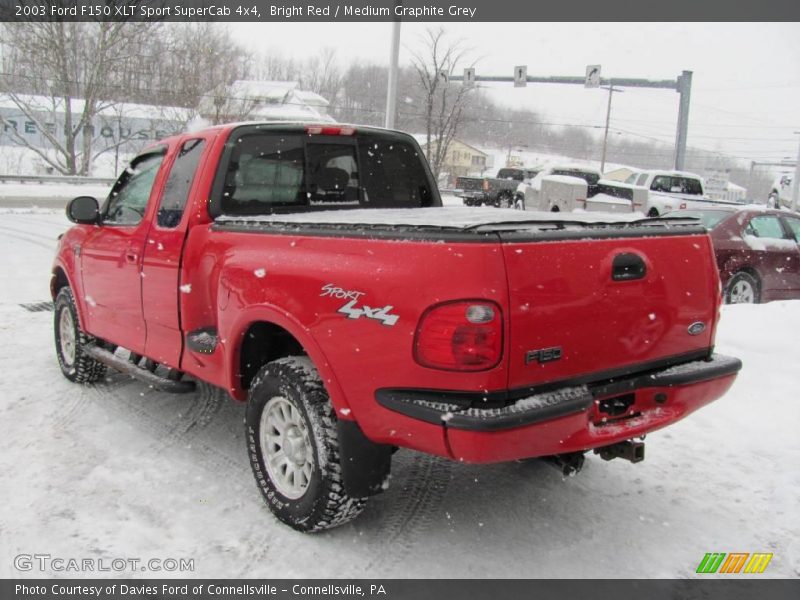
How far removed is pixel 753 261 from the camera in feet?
30.8

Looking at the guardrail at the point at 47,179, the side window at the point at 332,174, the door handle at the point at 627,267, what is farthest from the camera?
the guardrail at the point at 47,179

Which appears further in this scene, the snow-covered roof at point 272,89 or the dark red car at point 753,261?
the snow-covered roof at point 272,89

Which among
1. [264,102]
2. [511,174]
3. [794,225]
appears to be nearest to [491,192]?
[511,174]

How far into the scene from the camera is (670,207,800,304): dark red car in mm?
9422

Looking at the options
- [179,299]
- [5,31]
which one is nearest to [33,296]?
[179,299]

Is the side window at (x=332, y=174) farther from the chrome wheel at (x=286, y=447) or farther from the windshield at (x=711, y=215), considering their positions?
the windshield at (x=711, y=215)

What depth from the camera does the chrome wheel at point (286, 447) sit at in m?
3.28

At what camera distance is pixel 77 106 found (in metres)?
47.8

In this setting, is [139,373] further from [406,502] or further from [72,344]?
[406,502]

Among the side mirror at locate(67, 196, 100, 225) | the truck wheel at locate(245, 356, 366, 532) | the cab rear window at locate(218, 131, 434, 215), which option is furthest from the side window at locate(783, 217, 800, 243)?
the side mirror at locate(67, 196, 100, 225)

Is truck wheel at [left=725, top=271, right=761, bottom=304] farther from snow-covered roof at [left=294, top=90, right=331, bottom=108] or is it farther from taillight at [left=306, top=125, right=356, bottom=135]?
snow-covered roof at [left=294, top=90, right=331, bottom=108]

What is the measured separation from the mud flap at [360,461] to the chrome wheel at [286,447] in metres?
0.22

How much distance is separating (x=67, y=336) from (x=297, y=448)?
3.48 m

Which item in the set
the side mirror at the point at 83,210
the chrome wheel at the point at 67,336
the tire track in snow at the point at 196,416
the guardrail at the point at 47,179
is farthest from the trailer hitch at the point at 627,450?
the guardrail at the point at 47,179
